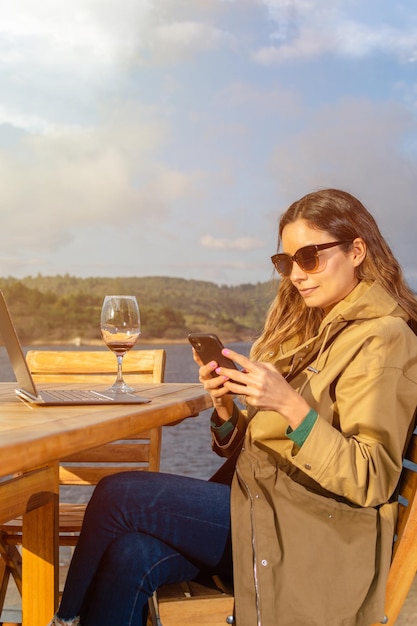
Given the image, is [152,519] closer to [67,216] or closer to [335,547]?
[335,547]

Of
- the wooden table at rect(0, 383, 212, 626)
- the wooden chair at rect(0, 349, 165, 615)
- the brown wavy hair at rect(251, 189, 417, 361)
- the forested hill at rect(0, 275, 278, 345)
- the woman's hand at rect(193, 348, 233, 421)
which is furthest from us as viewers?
the forested hill at rect(0, 275, 278, 345)

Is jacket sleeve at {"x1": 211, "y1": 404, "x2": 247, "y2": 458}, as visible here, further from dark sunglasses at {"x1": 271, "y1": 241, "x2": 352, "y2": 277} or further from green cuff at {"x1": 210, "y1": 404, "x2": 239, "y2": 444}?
dark sunglasses at {"x1": 271, "y1": 241, "x2": 352, "y2": 277}

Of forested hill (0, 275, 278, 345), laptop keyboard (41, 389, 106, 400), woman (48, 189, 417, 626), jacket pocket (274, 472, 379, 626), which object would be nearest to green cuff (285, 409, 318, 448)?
woman (48, 189, 417, 626)

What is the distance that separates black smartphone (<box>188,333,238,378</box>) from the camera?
1.80 metres

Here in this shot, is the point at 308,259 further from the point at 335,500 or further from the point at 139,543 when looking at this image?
the point at 139,543

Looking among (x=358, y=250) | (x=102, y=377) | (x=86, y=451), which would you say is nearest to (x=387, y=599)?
(x=358, y=250)

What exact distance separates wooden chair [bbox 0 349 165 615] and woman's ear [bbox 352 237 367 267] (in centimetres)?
107

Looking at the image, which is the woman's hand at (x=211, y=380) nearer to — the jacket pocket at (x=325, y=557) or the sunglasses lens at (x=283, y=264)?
the jacket pocket at (x=325, y=557)

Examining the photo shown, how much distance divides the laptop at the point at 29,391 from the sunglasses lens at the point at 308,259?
1.81ft

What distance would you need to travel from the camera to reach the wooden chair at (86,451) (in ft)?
8.36

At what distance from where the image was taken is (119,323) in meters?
2.12

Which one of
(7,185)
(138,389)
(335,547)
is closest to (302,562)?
(335,547)

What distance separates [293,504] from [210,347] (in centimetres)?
41

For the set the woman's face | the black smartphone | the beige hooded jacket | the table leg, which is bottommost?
the table leg
